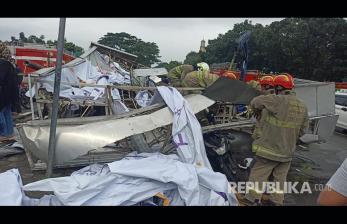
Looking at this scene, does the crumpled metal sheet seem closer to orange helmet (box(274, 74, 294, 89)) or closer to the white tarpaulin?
orange helmet (box(274, 74, 294, 89))

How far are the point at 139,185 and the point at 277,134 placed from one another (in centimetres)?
165

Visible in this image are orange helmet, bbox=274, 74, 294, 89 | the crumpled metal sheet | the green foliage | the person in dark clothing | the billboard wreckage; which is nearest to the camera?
the crumpled metal sheet

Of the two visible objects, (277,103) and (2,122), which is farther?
(2,122)

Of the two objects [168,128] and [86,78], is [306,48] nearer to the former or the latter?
[86,78]

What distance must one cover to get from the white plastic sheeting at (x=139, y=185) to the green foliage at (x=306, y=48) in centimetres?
2304

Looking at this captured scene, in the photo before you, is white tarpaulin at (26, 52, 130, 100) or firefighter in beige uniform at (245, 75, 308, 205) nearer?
firefighter in beige uniform at (245, 75, 308, 205)

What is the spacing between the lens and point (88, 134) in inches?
152

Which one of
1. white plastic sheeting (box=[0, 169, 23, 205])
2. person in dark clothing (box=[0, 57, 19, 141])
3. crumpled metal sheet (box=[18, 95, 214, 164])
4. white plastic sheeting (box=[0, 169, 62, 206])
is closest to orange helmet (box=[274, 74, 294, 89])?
crumpled metal sheet (box=[18, 95, 214, 164])

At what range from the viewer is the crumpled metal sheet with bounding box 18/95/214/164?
378 centimetres

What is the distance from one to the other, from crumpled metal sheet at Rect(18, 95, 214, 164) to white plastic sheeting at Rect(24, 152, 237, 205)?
0.31 meters

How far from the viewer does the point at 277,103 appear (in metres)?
3.93

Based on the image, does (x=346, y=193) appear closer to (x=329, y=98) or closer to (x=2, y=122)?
(x=329, y=98)
